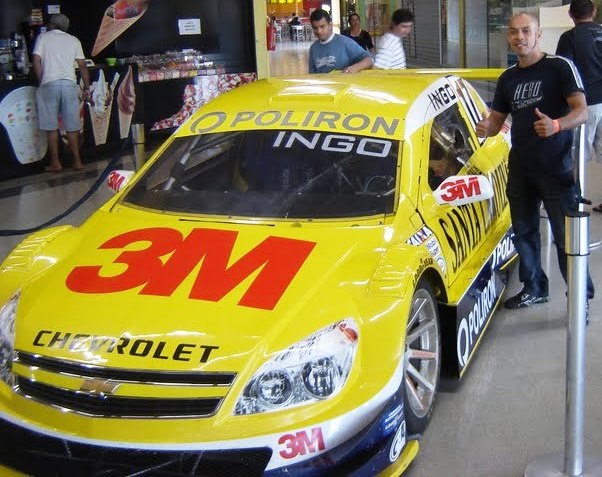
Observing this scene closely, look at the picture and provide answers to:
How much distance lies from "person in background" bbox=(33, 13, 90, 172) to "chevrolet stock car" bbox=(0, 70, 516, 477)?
17.5 ft

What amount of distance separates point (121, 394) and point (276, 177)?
1458 mm

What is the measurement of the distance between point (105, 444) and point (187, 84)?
9.86m

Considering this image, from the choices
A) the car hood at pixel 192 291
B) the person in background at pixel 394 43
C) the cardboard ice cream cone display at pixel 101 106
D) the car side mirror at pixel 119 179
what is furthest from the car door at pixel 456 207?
the cardboard ice cream cone display at pixel 101 106

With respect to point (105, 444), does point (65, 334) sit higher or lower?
higher

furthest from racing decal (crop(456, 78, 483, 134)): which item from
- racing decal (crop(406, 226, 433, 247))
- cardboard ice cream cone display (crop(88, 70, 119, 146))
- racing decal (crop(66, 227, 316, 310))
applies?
cardboard ice cream cone display (crop(88, 70, 119, 146))

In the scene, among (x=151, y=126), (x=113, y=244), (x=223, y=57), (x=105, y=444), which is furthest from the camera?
(x=223, y=57)

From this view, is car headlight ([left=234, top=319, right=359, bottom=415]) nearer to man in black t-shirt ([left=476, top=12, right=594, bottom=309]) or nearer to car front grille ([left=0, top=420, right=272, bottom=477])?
car front grille ([left=0, top=420, right=272, bottom=477])

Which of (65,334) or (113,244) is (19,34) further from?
(65,334)

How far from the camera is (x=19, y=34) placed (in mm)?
9906

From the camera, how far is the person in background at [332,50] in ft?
22.4

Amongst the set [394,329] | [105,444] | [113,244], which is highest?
[113,244]

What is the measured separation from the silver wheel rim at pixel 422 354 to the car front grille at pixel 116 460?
0.84 metres

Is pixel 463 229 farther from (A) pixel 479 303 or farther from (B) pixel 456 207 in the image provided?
(A) pixel 479 303

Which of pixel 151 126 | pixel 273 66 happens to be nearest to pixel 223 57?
pixel 151 126
